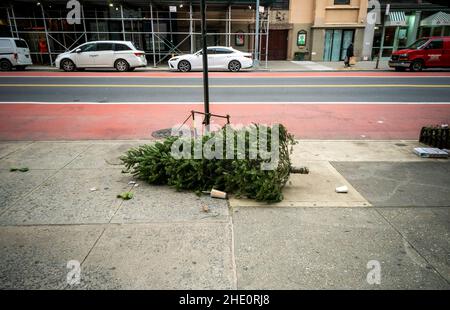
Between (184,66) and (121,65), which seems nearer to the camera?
(121,65)

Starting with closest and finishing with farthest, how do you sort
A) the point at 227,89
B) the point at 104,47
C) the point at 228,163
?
the point at 228,163 → the point at 227,89 → the point at 104,47

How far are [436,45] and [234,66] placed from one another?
40.6 feet

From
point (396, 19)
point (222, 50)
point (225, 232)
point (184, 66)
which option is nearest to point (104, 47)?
point (184, 66)

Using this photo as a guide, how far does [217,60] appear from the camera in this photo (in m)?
19.1

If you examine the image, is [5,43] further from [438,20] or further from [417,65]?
[438,20]

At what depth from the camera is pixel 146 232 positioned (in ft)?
11.6

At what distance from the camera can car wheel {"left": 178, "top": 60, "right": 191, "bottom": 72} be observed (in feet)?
63.2

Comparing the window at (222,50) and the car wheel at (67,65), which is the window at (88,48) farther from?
the window at (222,50)

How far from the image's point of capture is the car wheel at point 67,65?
747 inches

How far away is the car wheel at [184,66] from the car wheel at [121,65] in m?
3.09

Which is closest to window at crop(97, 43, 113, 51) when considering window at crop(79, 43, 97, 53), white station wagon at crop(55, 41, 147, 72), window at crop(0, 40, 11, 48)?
white station wagon at crop(55, 41, 147, 72)

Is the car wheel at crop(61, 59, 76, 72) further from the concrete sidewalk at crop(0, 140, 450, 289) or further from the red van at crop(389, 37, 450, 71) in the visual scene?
the red van at crop(389, 37, 450, 71)

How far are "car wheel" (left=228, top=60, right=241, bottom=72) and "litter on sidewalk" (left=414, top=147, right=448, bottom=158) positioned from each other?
47.9ft
